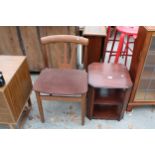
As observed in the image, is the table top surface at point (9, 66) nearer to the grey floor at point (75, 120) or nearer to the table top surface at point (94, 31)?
the grey floor at point (75, 120)

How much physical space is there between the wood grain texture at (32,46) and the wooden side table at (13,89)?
56cm

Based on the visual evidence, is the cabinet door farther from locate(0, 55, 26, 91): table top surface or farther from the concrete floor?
locate(0, 55, 26, 91): table top surface

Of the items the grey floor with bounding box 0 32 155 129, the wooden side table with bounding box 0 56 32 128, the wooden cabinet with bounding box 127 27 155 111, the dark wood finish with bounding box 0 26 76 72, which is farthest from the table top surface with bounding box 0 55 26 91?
the wooden cabinet with bounding box 127 27 155 111

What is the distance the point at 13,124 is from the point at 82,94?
2.28ft

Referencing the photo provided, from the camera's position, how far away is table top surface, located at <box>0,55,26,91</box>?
127cm

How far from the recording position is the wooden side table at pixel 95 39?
75.8 inches

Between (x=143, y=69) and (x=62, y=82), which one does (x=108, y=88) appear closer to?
(x=143, y=69)

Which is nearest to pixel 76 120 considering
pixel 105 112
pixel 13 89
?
pixel 105 112

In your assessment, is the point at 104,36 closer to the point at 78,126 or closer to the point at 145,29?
the point at 145,29

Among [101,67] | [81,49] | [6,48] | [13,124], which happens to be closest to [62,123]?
[13,124]

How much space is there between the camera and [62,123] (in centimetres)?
168

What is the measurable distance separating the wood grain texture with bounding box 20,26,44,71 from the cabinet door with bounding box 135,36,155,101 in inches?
50.5

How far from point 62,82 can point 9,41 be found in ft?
3.44

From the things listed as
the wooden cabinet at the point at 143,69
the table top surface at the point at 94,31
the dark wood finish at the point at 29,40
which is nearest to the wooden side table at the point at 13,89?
the dark wood finish at the point at 29,40
